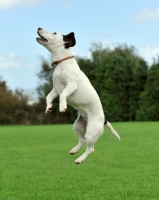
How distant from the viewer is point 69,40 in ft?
16.0

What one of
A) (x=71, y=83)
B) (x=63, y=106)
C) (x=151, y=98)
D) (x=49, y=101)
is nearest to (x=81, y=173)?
(x=49, y=101)

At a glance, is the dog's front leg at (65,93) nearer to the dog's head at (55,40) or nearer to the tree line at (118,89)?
the dog's head at (55,40)

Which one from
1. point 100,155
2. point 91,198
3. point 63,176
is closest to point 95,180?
point 63,176

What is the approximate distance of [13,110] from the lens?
193 ft

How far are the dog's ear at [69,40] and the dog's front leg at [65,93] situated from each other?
1.41 feet

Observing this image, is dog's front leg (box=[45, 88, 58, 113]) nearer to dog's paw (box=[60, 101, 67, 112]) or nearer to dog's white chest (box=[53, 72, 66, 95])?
dog's white chest (box=[53, 72, 66, 95])

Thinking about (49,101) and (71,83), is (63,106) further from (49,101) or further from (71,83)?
(49,101)

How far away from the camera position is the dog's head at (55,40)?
4852 millimetres

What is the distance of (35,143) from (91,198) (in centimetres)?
1854

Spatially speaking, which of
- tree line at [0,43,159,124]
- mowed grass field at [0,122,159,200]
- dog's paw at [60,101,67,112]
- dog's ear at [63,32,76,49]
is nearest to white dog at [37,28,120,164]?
dog's ear at [63,32,76,49]

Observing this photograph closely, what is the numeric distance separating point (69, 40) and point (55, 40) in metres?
0.15

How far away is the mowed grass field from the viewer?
12.8m

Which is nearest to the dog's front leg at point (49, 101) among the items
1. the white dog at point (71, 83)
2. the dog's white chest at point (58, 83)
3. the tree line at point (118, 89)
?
the white dog at point (71, 83)

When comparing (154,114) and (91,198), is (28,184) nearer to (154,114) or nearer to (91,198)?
(91,198)
